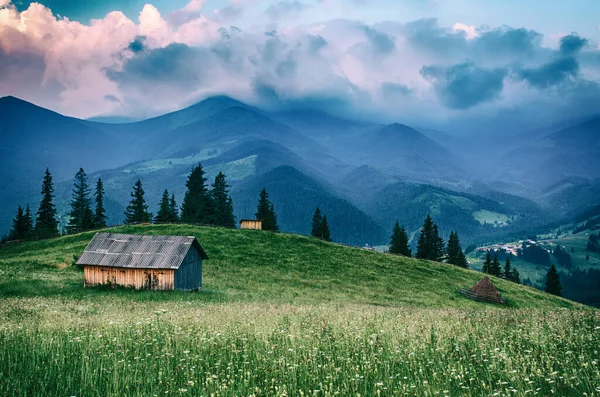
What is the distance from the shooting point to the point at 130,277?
37.5 metres

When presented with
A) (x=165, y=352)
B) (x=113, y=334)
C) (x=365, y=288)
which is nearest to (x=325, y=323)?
(x=165, y=352)

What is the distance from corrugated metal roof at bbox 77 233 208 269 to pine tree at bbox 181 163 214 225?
49439 mm

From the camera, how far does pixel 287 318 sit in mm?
14578

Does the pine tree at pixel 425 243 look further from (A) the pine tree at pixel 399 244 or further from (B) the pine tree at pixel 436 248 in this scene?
(A) the pine tree at pixel 399 244

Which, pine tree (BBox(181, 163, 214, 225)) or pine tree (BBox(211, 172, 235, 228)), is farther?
pine tree (BBox(211, 172, 235, 228))

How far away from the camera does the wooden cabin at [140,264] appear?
37.1 m

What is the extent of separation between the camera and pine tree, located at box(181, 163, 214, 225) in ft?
296

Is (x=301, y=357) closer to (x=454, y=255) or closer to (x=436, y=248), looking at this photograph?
(x=436, y=248)

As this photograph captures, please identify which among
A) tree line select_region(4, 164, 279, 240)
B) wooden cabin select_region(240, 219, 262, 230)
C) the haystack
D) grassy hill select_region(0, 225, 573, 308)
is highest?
tree line select_region(4, 164, 279, 240)

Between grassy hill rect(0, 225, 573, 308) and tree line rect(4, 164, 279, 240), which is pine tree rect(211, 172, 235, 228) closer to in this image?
tree line rect(4, 164, 279, 240)

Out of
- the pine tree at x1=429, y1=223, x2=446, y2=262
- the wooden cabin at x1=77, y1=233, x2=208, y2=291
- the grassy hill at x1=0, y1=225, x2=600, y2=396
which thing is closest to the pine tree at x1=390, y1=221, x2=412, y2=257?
the pine tree at x1=429, y1=223, x2=446, y2=262

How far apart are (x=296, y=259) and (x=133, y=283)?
25.8 metres

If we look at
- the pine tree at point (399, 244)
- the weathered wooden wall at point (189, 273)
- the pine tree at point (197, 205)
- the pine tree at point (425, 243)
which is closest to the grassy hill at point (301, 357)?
the weathered wooden wall at point (189, 273)

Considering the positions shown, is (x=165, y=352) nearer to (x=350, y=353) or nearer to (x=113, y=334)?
(x=113, y=334)
